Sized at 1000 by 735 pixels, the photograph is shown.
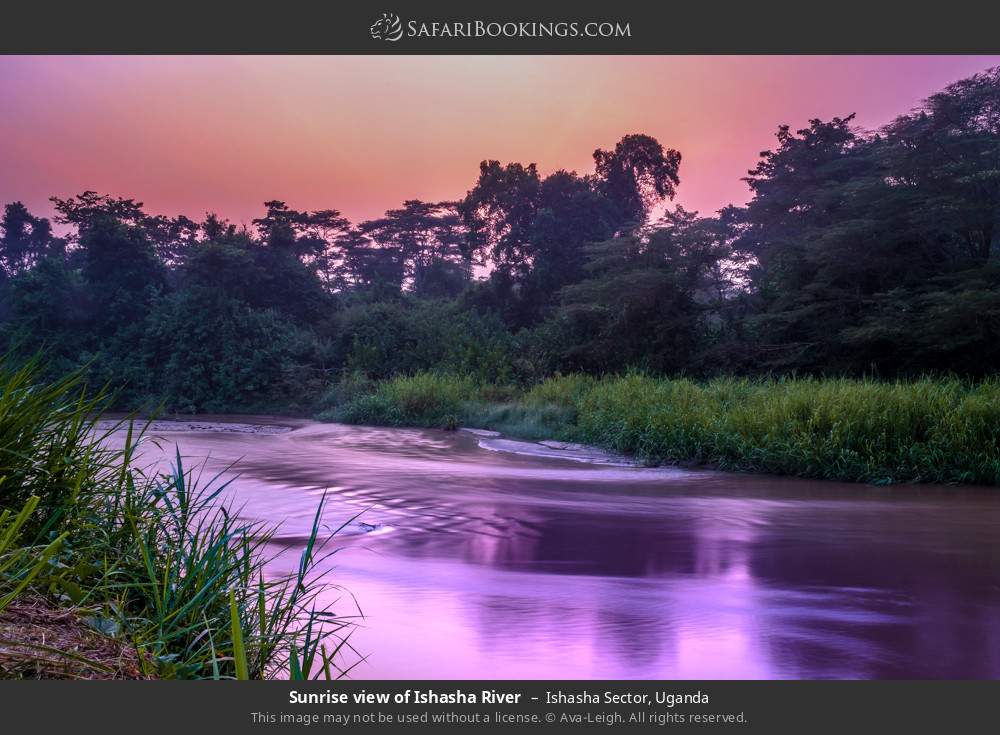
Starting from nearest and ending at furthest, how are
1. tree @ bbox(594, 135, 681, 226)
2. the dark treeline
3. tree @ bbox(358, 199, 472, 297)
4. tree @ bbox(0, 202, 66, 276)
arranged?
the dark treeline → tree @ bbox(594, 135, 681, 226) → tree @ bbox(0, 202, 66, 276) → tree @ bbox(358, 199, 472, 297)

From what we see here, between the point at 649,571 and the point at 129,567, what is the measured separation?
3753 millimetres

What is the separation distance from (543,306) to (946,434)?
18357 millimetres

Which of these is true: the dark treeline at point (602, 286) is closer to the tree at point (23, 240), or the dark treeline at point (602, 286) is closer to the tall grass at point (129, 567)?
the tree at point (23, 240)

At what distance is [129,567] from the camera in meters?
3.71

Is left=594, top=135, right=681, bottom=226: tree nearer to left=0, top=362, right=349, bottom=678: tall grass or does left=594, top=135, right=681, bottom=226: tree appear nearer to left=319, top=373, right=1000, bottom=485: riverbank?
left=319, top=373, right=1000, bottom=485: riverbank

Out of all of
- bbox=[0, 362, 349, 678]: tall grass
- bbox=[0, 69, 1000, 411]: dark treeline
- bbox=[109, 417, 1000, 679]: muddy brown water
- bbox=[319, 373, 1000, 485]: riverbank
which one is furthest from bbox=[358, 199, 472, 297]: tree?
bbox=[0, 362, 349, 678]: tall grass

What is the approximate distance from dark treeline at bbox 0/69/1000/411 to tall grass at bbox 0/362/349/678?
14.1 m

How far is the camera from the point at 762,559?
648 centimetres

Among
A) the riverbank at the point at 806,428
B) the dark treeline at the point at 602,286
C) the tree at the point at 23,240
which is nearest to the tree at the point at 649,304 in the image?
the dark treeline at the point at 602,286

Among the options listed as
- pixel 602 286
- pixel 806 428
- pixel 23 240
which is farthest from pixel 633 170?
pixel 23 240

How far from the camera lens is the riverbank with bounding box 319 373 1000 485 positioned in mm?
10258

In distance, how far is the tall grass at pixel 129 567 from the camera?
2.99 meters

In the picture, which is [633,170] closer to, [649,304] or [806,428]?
[649,304]

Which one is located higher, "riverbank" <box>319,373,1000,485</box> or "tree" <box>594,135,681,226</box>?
"tree" <box>594,135,681,226</box>
